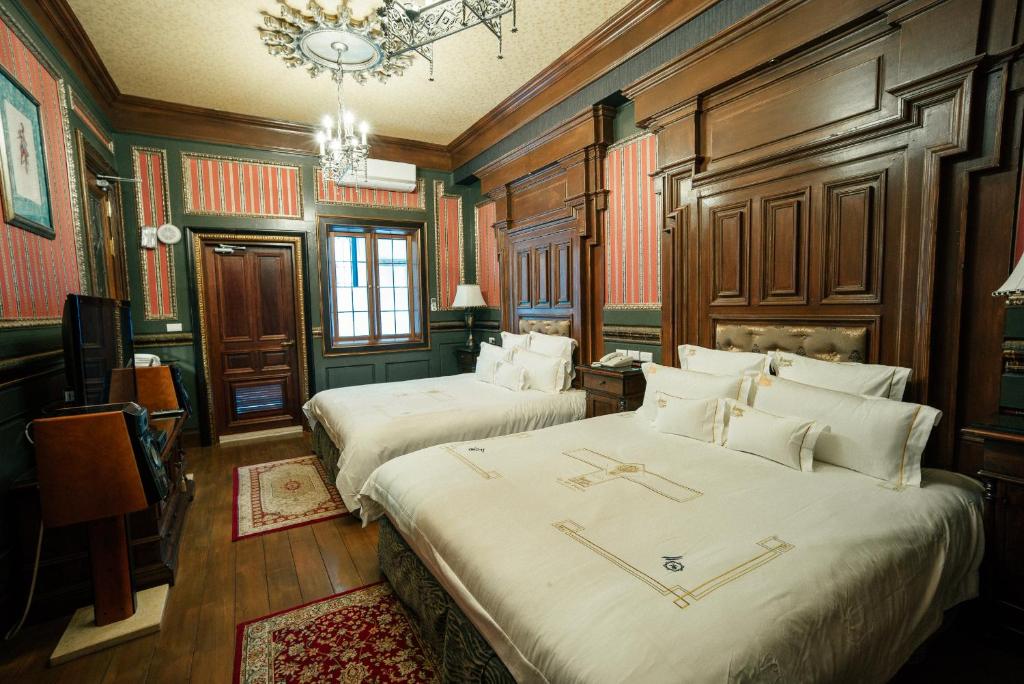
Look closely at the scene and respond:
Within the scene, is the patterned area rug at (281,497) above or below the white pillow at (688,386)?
below

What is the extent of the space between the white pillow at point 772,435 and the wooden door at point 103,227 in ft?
13.5

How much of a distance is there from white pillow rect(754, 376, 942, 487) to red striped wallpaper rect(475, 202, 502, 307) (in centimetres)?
363

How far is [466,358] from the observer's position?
551cm

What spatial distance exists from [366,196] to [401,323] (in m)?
1.51

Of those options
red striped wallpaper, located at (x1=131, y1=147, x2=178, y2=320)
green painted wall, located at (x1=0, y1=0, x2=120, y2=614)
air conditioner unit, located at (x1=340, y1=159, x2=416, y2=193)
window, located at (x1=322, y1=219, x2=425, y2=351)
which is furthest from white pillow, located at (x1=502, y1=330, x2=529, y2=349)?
red striped wallpaper, located at (x1=131, y1=147, x2=178, y2=320)

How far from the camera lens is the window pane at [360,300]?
5402mm

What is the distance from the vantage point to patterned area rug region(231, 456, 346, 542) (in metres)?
2.92

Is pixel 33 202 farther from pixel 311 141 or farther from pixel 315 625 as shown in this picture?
pixel 311 141

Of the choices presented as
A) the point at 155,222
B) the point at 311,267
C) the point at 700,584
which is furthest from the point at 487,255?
the point at 700,584

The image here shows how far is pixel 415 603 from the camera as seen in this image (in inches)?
72.9

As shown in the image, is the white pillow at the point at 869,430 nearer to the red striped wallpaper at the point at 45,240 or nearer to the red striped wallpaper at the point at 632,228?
the red striped wallpaper at the point at 632,228

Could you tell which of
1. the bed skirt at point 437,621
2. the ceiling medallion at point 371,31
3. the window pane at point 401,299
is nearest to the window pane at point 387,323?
the window pane at point 401,299

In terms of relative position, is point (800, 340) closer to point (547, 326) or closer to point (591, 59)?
point (547, 326)

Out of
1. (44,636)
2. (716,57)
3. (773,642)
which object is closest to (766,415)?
(773,642)
